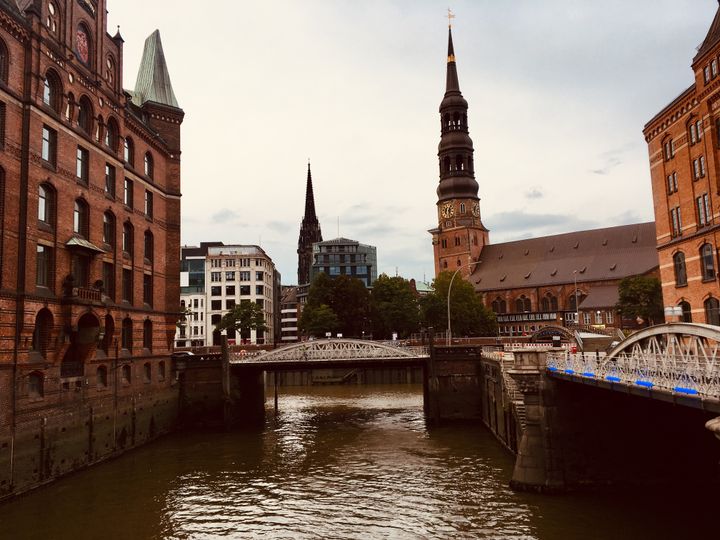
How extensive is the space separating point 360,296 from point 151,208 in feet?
150

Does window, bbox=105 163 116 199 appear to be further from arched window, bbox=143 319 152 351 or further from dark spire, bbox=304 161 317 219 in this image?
dark spire, bbox=304 161 317 219

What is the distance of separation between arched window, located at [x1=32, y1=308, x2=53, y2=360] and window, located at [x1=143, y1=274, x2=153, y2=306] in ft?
37.7

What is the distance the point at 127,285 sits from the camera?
117 ft

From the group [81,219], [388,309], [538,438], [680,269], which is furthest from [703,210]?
[388,309]

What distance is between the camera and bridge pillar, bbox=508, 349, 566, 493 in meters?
23.1

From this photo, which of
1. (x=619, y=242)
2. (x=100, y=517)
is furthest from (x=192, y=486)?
(x=619, y=242)

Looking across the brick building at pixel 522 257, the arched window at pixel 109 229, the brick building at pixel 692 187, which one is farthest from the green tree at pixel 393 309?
the arched window at pixel 109 229

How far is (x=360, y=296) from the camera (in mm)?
82812

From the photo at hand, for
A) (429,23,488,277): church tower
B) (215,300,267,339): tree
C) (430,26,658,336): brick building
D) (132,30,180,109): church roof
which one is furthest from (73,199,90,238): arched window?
(429,23,488,277): church tower

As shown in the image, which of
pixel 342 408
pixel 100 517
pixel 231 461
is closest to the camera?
pixel 100 517

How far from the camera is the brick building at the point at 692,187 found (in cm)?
3222

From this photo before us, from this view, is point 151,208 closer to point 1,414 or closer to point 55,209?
point 55,209

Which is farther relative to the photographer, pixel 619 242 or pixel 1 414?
pixel 619 242

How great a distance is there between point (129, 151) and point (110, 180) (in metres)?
3.67
